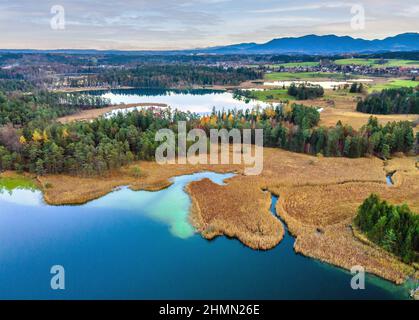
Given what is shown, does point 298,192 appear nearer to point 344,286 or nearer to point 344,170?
point 344,170

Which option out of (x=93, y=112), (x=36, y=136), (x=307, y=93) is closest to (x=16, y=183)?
(x=36, y=136)

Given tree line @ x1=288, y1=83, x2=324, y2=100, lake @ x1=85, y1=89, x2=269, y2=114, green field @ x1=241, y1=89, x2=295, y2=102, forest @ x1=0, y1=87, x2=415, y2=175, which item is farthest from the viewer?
green field @ x1=241, y1=89, x2=295, y2=102

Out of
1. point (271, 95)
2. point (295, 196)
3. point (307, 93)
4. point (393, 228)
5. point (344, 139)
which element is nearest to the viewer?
point (393, 228)

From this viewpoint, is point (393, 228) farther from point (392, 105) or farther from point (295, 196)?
point (392, 105)

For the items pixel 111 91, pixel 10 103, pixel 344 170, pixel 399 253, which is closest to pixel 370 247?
pixel 399 253

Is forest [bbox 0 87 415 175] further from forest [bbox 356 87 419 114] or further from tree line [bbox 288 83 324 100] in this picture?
tree line [bbox 288 83 324 100]

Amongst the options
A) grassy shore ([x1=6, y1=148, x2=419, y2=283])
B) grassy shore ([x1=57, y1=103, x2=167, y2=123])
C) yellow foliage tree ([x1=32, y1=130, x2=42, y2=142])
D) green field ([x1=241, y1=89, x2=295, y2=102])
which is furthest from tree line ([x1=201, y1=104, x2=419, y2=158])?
green field ([x1=241, y1=89, x2=295, y2=102])
